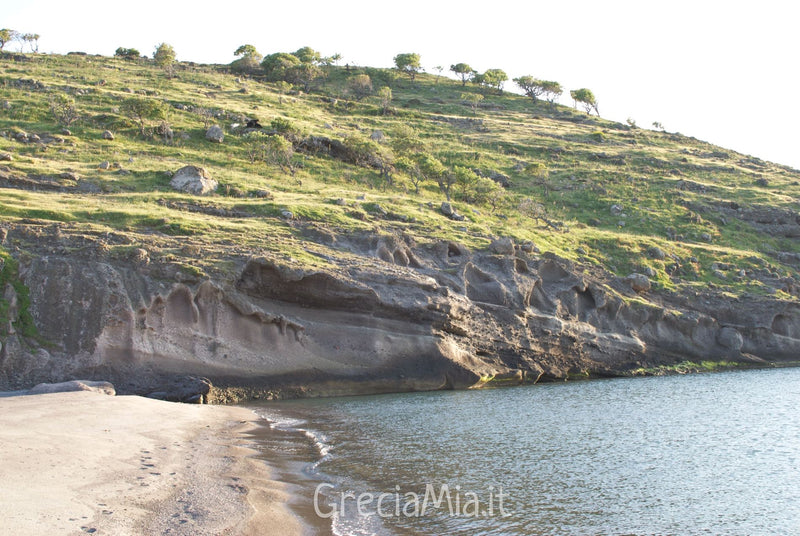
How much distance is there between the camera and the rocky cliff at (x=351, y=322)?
3080cm

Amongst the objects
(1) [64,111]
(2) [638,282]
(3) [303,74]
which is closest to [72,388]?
(2) [638,282]

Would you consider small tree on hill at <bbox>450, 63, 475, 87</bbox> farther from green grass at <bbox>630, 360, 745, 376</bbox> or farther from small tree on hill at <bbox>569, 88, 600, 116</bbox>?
green grass at <bbox>630, 360, 745, 376</bbox>

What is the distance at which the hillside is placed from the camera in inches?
1270

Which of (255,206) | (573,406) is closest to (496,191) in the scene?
(255,206)

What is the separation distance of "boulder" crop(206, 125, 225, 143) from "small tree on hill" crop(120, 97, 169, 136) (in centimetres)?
488

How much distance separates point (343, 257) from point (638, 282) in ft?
82.9

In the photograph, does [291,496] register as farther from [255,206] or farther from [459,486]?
[255,206]

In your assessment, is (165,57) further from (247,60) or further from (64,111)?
(64,111)

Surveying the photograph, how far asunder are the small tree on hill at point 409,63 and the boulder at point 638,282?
10873 cm

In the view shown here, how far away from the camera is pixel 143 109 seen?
6600 centimetres

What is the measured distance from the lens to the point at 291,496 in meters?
14.8

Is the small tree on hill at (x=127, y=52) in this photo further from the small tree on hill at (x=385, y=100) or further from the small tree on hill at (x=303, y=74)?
the small tree on hill at (x=385, y=100)

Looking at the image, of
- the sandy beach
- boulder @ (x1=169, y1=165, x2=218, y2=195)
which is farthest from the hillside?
the sandy beach

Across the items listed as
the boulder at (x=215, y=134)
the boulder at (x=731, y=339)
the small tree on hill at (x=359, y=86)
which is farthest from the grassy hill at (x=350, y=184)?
the small tree on hill at (x=359, y=86)
